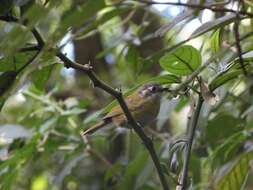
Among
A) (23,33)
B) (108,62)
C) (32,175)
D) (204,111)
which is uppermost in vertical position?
(108,62)

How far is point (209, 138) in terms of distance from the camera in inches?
43.8

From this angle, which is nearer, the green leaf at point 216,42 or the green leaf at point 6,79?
the green leaf at point 6,79

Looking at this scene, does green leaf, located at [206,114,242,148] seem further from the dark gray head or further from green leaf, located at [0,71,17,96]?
green leaf, located at [0,71,17,96]

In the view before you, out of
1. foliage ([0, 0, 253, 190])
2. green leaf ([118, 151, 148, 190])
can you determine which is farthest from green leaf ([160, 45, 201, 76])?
green leaf ([118, 151, 148, 190])

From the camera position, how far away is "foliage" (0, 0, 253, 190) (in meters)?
0.49

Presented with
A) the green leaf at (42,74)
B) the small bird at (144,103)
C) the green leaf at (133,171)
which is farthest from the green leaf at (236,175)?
the green leaf at (133,171)

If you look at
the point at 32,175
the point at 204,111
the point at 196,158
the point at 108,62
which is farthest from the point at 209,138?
the point at 108,62

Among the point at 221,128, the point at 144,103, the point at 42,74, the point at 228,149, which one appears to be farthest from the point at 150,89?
the point at 221,128

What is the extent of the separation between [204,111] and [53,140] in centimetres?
46

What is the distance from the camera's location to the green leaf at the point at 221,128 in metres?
1.06

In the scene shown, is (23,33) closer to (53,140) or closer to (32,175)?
(53,140)

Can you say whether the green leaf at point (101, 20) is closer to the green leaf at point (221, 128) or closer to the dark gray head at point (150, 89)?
the dark gray head at point (150, 89)

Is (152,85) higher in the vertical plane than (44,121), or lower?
lower

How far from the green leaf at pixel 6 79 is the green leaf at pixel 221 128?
55 centimetres
